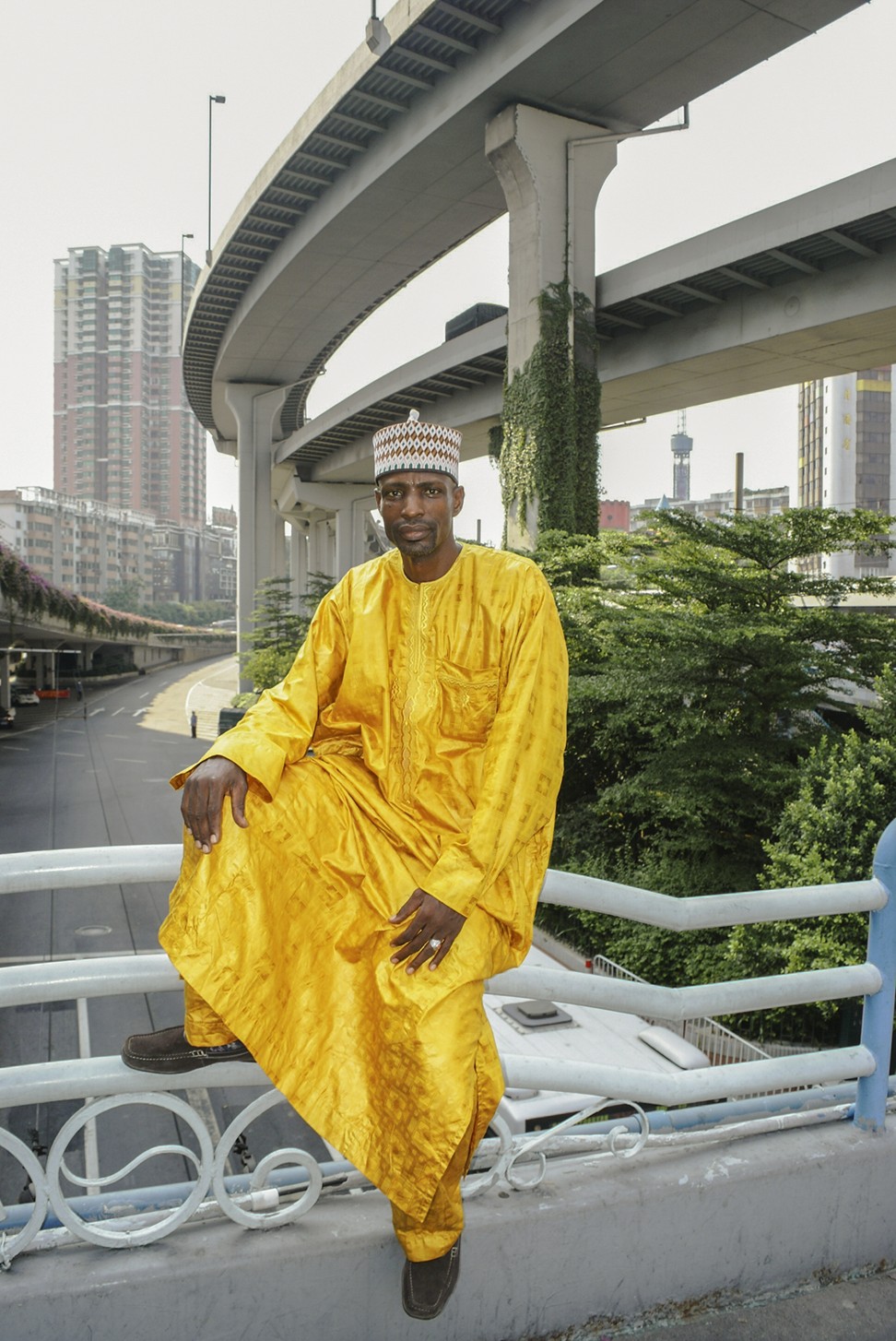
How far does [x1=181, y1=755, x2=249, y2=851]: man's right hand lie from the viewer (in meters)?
1.95

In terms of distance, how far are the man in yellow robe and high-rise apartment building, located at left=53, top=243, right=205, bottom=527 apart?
121 metres

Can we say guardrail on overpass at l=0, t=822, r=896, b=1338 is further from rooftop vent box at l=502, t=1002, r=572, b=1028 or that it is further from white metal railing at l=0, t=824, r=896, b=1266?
rooftop vent box at l=502, t=1002, r=572, b=1028

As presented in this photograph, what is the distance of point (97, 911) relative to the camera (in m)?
17.7

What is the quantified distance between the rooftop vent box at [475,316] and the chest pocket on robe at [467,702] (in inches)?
1140

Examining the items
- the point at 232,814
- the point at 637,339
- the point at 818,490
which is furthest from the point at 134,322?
the point at 232,814

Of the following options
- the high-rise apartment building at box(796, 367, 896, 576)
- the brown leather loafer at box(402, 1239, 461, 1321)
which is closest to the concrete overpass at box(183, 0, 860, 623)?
the brown leather loafer at box(402, 1239, 461, 1321)

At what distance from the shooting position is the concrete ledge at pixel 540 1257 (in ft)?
6.35

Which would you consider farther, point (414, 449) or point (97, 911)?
point (97, 911)

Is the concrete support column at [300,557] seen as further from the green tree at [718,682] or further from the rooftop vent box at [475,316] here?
the green tree at [718,682]

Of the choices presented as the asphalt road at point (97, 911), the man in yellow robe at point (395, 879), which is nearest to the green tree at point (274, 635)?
the asphalt road at point (97, 911)

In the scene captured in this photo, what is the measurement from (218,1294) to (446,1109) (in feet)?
2.03

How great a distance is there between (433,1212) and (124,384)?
13494cm

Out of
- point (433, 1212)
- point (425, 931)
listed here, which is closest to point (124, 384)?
point (425, 931)

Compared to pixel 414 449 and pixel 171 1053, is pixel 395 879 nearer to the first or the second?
pixel 171 1053
